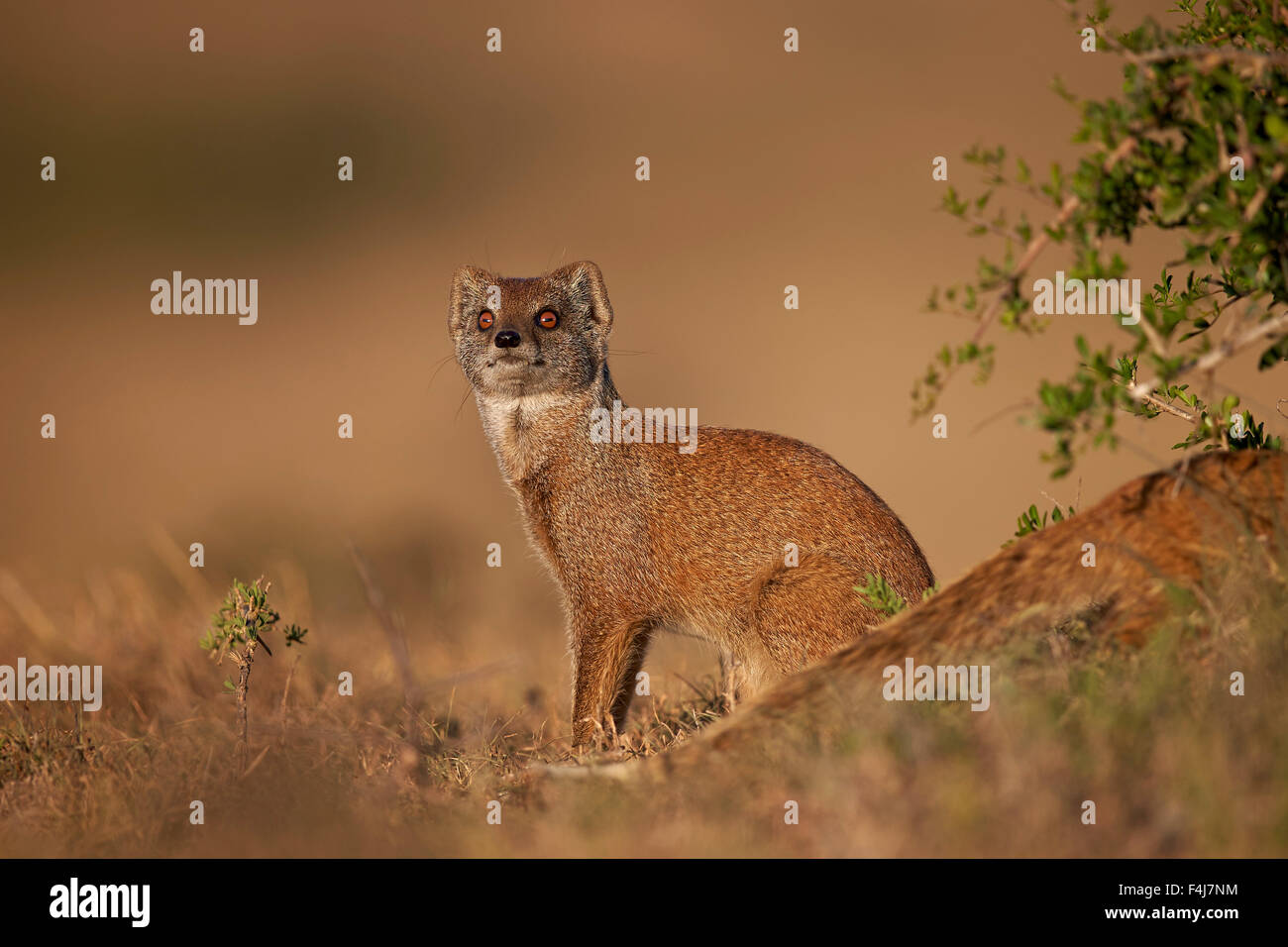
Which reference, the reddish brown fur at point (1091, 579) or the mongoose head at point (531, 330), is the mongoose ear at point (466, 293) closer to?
the mongoose head at point (531, 330)

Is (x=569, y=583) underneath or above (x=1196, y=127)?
underneath

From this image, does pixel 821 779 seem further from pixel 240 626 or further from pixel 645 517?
pixel 645 517

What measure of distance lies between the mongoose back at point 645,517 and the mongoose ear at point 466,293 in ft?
0.04

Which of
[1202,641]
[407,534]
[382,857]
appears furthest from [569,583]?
[407,534]

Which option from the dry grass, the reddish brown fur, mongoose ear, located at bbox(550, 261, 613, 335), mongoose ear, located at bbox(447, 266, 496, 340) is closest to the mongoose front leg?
the dry grass

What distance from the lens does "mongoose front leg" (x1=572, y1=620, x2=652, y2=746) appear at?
21.8 ft

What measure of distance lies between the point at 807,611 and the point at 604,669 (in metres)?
1.19

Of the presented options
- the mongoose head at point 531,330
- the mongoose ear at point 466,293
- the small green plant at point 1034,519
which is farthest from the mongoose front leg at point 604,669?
the small green plant at point 1034,519

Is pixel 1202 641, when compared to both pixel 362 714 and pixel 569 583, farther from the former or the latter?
pixel 362 714

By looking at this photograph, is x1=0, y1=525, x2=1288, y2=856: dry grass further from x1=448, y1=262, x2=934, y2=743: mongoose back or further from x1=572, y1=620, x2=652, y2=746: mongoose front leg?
x1=448, y1=262, x2=934, y2=743: mongoose back

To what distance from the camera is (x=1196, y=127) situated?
377 cm

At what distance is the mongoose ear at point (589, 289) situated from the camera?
7605mm

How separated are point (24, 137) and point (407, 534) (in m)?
15.0

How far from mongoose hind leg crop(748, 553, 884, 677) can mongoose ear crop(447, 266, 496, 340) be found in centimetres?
258
